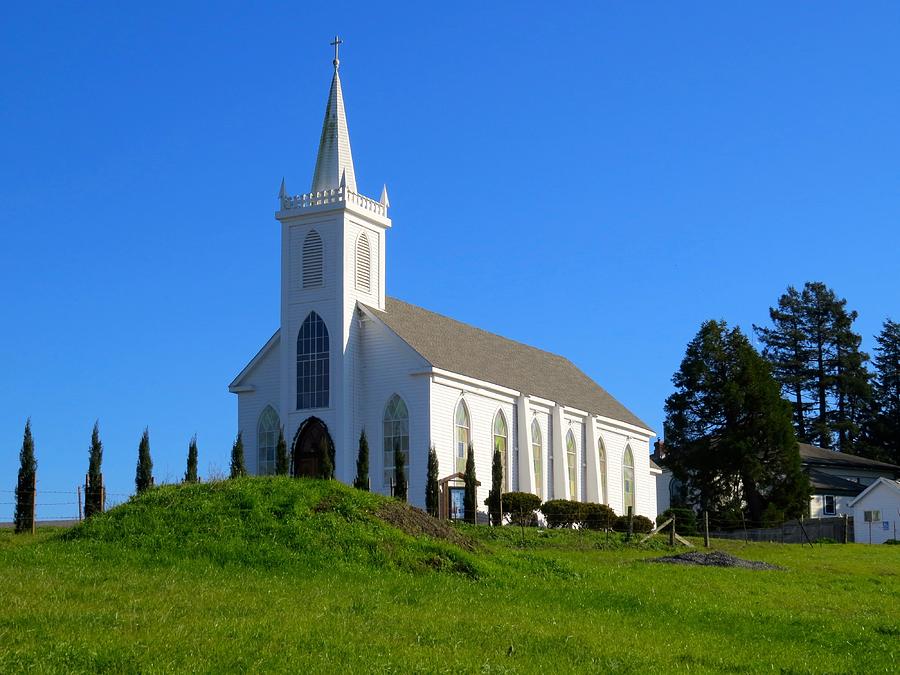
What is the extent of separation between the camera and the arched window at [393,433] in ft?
165

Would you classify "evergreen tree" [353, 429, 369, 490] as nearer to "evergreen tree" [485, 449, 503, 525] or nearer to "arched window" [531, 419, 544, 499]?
"evergreen tree" [485, 449, 503, 525]

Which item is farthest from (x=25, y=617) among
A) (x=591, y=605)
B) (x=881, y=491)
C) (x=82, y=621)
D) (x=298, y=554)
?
(x=881, y=491)

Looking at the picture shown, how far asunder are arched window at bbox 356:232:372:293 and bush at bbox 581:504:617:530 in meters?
12.6

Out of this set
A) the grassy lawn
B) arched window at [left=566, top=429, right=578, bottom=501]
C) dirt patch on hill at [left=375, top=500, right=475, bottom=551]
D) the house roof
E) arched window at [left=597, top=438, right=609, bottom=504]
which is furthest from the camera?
the house roof

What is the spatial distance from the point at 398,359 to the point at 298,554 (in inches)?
1027

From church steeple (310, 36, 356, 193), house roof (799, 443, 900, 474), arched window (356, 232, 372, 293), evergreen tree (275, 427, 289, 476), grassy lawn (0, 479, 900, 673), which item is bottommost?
grassy lawn (0, 479, 900, 673)

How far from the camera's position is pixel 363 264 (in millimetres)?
52844

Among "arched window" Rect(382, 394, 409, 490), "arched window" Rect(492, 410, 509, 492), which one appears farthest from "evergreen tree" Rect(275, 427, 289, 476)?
"arched window" Rect(492, 410, 509, 492)

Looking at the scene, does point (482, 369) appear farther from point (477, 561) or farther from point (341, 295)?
point (477, 561)

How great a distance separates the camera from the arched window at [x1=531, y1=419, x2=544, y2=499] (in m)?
56.9

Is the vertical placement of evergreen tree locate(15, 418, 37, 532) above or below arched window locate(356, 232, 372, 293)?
below

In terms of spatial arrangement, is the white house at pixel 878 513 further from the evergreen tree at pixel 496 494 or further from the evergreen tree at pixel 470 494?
the evergreen tree at pixel 470 494

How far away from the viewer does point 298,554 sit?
24.9 meters

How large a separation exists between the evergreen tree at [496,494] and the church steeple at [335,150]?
1248 centimetres
